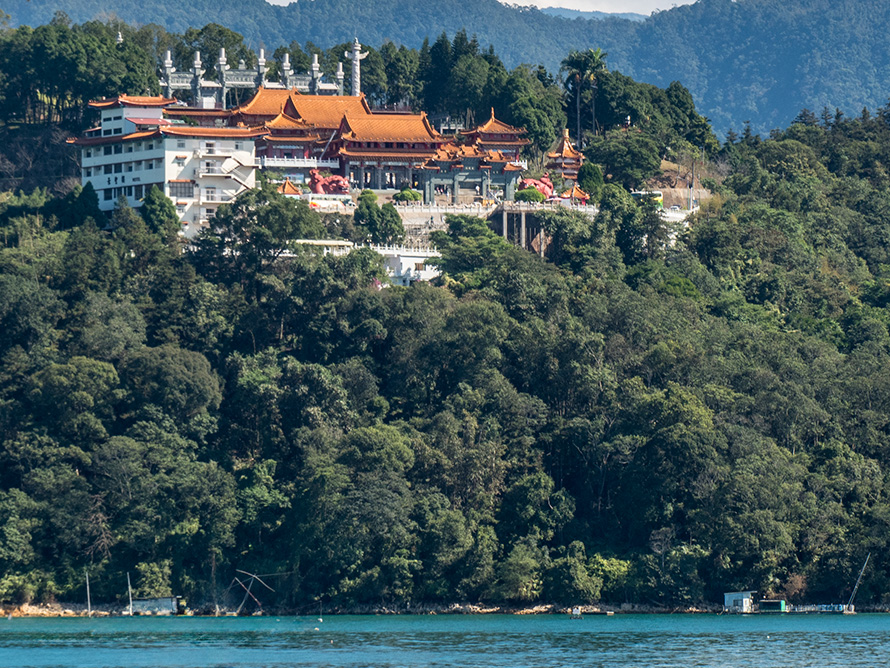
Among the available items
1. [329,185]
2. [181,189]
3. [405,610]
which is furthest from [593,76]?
[405,610]

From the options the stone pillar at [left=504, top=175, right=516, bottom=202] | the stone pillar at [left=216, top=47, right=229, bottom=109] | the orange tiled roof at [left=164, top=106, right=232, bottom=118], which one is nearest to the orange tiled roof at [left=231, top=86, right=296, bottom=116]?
the orange tiled roof at [left=164, top=106, right=232, bottom=118]

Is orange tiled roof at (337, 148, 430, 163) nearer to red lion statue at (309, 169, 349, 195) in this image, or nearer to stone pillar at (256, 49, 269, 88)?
red lion statue at (309, 169, 349, 195)

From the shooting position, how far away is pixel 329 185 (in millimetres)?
77438

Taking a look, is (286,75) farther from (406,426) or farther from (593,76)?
(406,426)

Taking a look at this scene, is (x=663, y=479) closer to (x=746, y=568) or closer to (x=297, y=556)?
(x=746, y=568)

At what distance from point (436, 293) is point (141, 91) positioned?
23785 millimetres

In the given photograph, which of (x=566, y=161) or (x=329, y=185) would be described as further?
(x=566, y=161)

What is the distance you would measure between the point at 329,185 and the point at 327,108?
8343 millimetres

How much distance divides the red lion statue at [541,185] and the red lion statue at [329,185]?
982 centimetres

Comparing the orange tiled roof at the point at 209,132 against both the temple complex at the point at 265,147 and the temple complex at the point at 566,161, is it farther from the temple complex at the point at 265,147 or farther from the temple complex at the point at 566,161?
the temple complex at the point at 566,161

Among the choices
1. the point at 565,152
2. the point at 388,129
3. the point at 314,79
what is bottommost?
the point at 565,152

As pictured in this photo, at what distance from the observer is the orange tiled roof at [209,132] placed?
2881 inches

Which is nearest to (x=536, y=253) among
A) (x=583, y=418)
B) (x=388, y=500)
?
(x=583, y=418)

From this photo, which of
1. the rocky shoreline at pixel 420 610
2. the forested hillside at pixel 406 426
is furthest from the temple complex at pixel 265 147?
the rocky shoreline at pixel 420 610
